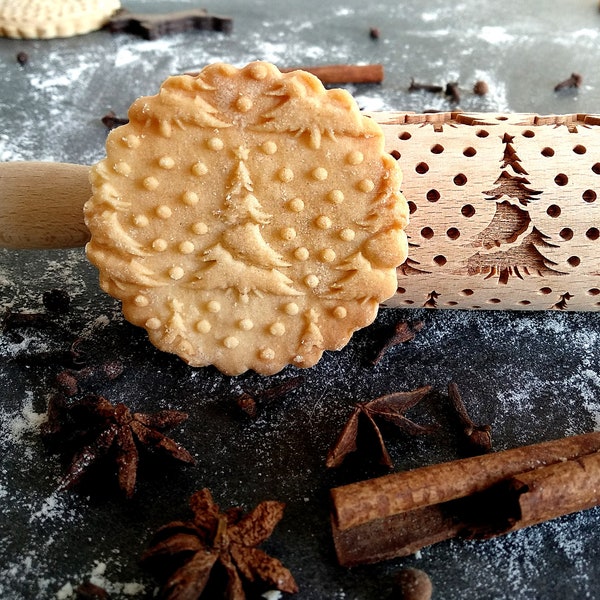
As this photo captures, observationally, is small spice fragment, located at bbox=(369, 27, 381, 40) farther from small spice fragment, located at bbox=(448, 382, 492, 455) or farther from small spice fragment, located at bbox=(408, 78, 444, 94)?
small spice fragment, located at bbox=(448, 382, 492, 455)

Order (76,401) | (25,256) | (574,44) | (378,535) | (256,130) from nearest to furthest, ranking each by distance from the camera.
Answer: (378,535) → (256,130) → (76,401) → (25,256) → (574,44)

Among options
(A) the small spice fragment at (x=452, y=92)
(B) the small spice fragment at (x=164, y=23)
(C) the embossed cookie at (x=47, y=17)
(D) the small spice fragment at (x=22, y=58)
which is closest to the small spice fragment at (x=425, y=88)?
(A) the small spice fragment at (x=452, y=92)

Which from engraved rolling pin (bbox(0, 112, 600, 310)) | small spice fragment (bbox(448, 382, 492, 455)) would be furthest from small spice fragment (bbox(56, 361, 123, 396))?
small spice fragment (bbox(448, 382, 492, 455))

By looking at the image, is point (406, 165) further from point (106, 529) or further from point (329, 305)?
point (106, 529)

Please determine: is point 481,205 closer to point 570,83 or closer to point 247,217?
point 247,217

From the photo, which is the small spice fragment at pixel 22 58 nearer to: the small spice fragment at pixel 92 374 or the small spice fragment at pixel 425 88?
the small spice fragment at pixel 425 88

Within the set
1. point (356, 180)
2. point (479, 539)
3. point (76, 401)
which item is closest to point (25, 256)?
point (76, 401)
